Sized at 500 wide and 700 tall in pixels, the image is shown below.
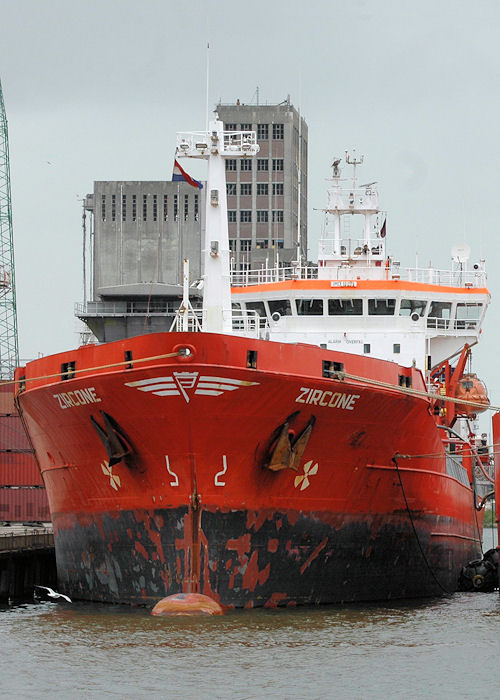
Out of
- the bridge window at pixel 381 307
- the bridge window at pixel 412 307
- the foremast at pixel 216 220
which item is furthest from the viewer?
the bridge window at pixel 412 307

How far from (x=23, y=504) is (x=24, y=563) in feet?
23.0

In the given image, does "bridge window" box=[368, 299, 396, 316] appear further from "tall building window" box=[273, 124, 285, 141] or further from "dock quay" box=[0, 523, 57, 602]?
"tall building window" box=[273, 124, 285, 141]

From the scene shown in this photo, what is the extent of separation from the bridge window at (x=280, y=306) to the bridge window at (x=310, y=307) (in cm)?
25

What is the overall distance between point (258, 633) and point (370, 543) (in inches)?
169

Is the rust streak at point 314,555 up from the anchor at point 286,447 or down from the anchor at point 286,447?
down

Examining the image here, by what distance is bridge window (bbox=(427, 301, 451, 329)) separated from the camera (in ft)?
95.9

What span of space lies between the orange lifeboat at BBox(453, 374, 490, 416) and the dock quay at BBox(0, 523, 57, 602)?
10.1 metres

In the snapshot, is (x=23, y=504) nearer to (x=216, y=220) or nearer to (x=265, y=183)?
(x=216, y=220)

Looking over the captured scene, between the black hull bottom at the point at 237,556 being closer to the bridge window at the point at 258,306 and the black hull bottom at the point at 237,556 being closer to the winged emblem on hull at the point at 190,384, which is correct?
the winged emblem on hull at the point at 190,384

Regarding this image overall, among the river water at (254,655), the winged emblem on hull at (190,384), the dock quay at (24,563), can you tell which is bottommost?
the river water at (254,655)

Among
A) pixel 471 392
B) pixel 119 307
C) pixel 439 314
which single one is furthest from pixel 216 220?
pixel 119 307

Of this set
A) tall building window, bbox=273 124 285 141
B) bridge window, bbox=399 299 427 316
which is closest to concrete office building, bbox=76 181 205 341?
tall building window, bbox=273 124 285 141

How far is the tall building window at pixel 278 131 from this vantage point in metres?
87.6

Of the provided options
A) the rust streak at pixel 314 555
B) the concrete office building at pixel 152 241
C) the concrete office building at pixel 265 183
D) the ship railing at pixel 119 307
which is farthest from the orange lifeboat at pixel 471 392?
the concrete office building at pixel 265 183
